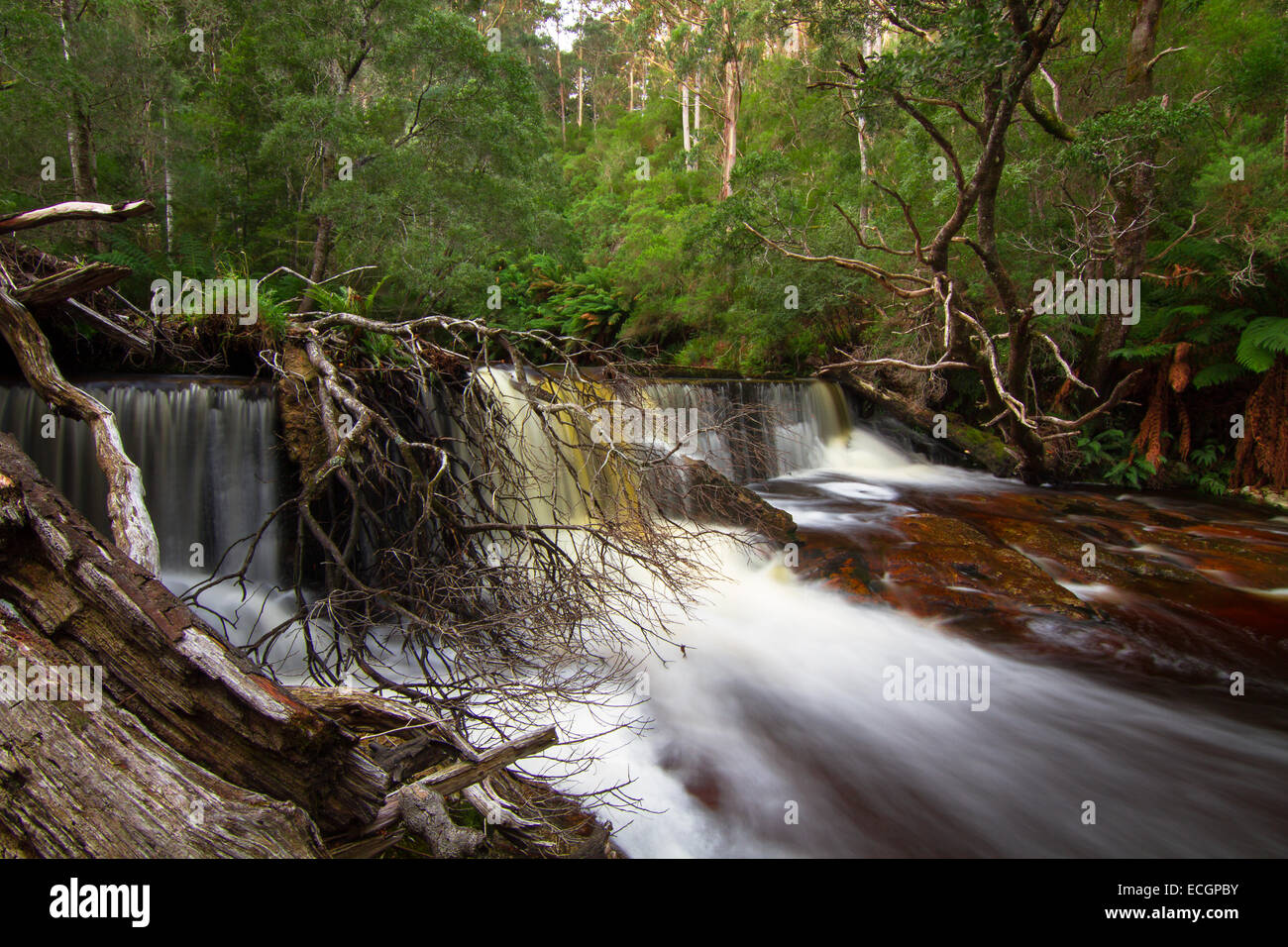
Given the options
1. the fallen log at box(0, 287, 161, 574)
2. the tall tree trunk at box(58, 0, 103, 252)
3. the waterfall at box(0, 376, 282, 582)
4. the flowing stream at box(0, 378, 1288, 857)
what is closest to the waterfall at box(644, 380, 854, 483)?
the flowing stream at box(0, 378, 1288, 857)

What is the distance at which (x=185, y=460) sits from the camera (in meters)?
5.66

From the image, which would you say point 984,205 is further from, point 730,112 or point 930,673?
point 730,112

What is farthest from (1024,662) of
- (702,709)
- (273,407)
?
(273,407)

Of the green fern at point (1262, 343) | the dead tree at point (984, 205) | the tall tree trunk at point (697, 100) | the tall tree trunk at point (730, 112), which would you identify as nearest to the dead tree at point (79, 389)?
the dead tree at point (984, 205)

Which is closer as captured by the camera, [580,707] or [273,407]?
[580,707]

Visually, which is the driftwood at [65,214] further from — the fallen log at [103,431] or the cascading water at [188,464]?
the cascading water at [188,464]

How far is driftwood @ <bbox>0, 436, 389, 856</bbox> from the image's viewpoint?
1.82m

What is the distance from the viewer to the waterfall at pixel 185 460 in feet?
17.6

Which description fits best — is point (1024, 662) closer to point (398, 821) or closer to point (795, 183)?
point (398, 821)

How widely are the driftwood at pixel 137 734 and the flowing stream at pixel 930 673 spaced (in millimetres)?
1717
